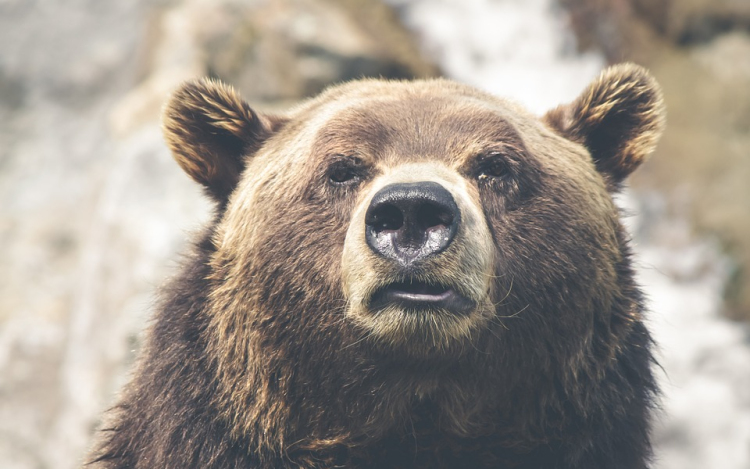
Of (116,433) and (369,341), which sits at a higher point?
(369,341)

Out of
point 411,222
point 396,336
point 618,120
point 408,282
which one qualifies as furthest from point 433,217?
point 618,120

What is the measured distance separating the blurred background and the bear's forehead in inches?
288

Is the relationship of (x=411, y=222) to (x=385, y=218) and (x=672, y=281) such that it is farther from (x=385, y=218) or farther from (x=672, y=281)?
(x=672, y=281)

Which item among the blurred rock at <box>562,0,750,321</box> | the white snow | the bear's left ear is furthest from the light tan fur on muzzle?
the blurred rock at <box>562,0,750,321</box>

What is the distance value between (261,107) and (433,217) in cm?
1107

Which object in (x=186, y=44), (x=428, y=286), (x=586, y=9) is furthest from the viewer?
(x=586, y=9)

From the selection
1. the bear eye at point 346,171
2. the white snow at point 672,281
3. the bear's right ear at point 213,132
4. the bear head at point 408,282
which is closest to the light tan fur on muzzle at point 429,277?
the bear head at point 408,282

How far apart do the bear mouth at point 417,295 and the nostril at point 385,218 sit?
265 millimetres

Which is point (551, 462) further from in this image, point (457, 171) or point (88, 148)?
point (88, 148)

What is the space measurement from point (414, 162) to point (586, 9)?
13848 mm

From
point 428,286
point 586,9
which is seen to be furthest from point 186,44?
point 428,286

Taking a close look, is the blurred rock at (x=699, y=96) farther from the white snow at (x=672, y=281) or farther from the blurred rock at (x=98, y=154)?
the blurred rock at (x=98, y=154)

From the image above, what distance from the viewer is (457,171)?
15.4 ft

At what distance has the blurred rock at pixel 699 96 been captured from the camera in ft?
47.8
